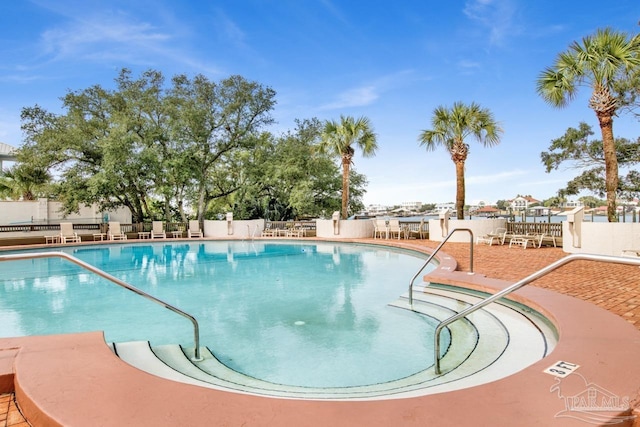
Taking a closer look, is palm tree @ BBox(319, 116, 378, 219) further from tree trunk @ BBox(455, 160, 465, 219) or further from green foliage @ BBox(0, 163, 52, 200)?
green foliage @ BBox(0, 163, 52, 200)

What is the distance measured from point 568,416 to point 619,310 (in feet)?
11.1

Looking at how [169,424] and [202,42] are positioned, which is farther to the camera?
[202,42]

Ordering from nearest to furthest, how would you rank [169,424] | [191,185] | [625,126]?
[169,424], [625,126], [191,185]

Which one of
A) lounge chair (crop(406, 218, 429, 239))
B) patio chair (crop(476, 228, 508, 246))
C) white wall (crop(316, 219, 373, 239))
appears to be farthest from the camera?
white wall (crop(316, 219, 373, 239))

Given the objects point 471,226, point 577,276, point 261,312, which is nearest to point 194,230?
point 471,226

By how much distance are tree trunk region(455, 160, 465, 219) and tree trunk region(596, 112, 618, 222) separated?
A: 5884mm

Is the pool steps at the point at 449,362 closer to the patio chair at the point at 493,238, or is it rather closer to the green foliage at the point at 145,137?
the patio chair at the point at 493,238

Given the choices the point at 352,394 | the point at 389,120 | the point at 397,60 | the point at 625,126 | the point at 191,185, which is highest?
the point at 397,60

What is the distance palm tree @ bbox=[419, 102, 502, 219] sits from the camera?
52.4 feet

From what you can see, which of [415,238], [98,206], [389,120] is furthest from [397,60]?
[98,206]

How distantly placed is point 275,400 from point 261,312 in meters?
4.03

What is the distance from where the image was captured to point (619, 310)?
456 cm

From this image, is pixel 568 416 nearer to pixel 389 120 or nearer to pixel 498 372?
pixel 498 372

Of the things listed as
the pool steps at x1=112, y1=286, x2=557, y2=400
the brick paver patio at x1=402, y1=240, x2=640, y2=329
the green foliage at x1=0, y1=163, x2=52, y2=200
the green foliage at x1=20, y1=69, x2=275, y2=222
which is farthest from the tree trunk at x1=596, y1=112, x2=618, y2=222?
the green foliage at x1=0, y1=163, x2=52, y2=200
